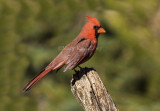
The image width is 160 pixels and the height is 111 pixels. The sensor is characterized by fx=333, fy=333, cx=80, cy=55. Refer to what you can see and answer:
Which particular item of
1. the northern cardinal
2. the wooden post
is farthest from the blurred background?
the wooden post

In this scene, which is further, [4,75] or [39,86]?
[39,86]

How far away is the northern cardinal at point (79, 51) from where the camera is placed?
12.7 ft

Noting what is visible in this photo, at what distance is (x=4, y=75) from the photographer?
5270 mm

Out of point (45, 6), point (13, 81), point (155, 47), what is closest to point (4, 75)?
point (13, 81)

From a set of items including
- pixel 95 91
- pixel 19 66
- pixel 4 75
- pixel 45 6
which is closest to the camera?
pixel 95 91

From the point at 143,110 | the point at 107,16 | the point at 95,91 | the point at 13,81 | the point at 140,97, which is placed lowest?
the point at 95,91

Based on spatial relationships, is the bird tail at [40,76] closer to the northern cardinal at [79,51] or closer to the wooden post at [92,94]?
the northern cardinal at [79,51]

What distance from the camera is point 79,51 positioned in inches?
156

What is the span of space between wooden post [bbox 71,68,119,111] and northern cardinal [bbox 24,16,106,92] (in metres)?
0.53

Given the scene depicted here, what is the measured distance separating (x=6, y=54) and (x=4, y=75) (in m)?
0.35

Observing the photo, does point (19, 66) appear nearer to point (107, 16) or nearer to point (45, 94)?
point (45, 94)

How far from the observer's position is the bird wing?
387 centimetres

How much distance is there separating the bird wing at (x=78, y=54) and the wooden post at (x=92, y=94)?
51cm

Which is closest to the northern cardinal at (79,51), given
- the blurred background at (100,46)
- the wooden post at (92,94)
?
the wooden post at (92,94)
